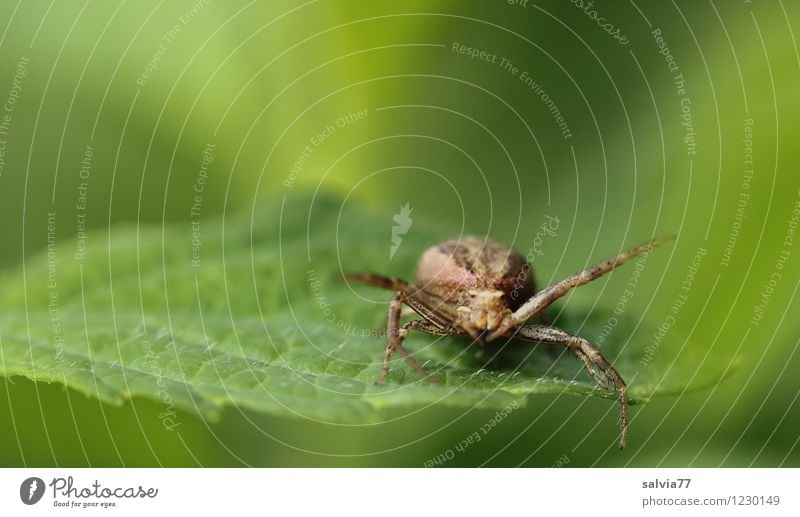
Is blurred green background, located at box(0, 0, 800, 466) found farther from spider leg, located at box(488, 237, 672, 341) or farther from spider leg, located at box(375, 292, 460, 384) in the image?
spider leg, located at box(375, 292, 460, 384)

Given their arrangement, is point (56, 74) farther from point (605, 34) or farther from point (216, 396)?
point (605, 34)

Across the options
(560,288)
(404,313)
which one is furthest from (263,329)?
(560,288)
